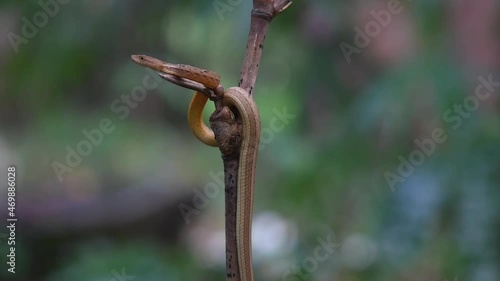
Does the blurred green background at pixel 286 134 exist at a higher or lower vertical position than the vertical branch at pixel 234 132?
higher

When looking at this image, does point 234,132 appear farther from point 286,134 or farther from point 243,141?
point 286,134

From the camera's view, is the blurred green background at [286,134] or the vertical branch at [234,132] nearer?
the vertical branch at [234,132]

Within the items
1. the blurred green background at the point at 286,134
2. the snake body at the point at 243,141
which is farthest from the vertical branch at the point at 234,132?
the blurred green background at the point at 286,134

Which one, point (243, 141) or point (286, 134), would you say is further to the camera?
point (286, 134)

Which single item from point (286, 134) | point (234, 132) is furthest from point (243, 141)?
point (286, 134)

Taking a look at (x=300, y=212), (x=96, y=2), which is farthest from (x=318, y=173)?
(x=96, y=2)

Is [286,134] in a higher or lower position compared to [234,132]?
higher

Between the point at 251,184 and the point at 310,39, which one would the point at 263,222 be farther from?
the point at 251,184

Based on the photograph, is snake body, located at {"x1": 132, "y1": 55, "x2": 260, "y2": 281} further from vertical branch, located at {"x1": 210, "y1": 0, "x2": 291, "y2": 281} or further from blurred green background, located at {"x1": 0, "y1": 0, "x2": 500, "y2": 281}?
blurred green background, located at {"x1": 0, "y1": 0, "x2": 500, "y2": 281}

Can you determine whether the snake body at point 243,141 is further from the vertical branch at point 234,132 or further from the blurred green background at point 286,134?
the blurred green background at point 286,134
